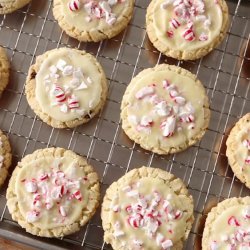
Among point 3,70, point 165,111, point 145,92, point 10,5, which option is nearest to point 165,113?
point 165,111

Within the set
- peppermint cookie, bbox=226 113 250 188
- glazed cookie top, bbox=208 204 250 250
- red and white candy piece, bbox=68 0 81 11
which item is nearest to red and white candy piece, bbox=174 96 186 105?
peppermint cookie, bbox=226 113 250 188

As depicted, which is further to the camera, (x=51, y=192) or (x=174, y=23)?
(x=174, y=23)

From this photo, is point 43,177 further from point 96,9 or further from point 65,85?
point 96,9

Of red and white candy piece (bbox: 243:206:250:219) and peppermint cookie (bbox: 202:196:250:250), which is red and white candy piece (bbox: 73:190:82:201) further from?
red and white candy piece (bbox: 243:206:250:219)

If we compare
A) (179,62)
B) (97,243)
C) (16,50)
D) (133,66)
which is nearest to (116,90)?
(133,66)

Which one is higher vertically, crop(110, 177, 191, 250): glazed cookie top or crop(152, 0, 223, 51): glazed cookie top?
crop(152, 0, 223, 51): glazed cookie top

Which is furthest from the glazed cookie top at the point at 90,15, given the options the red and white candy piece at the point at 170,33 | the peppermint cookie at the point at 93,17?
the red and white candy piece at the point at 170,33

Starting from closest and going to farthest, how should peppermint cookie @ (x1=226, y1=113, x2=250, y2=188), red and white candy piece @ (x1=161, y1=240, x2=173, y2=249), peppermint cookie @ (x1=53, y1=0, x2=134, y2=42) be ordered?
1. red and white candy piece @ (x1=161, y1=240, x2=173, y2=249)
2. peppermint cookie @ (x1=226, y1=113, x2=250, y2=188)
3. peppermint cookie @ (x1=53, y1=0, x2=134, y2=42)
